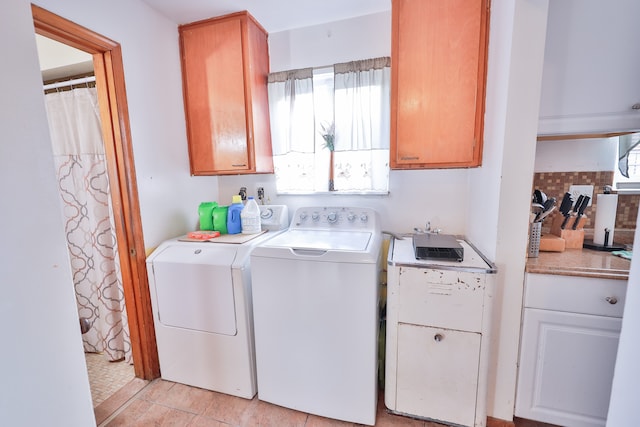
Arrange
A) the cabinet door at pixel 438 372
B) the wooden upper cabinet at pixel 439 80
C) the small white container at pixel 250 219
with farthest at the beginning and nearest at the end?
the small white container at pixel 250 219, the wooden upper cabinet at pixel 439 80, the cabinet door at pixel 438 372

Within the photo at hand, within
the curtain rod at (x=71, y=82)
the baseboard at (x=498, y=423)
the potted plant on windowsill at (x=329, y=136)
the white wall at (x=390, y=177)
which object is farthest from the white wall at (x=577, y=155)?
the curtain rod at (x=71, y=82)

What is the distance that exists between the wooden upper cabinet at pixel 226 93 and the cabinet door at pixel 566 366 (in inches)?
74.0

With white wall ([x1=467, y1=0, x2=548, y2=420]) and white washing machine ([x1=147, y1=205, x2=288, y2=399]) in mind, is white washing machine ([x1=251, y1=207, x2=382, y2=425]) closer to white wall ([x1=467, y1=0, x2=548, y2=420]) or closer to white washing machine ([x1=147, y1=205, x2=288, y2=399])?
white washing machine ([x1=147, y1=205, x2=288, y2=399])

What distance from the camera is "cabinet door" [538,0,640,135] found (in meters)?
1.18

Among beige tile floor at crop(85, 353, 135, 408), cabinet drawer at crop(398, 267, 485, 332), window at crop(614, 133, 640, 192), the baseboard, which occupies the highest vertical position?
window at crop(614, 133, 640, 192)

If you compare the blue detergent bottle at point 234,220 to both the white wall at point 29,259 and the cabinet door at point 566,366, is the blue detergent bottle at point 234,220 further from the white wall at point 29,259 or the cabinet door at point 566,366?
the cabinet door at point 566,366

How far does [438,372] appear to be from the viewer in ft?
4.35

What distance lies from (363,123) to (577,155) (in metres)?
1.31

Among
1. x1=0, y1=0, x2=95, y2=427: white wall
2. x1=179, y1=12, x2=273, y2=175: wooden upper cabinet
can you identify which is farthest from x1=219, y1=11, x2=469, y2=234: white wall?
x1=0, y1=0, x2=95, y2=427: white wall

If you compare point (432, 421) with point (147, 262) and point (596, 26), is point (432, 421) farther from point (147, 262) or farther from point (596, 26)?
point (596, 26)

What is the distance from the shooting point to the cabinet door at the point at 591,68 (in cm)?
118

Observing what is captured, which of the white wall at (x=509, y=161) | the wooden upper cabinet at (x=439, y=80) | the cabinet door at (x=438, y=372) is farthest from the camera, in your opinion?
the wooden upper cabinet at (x=439, y=80)

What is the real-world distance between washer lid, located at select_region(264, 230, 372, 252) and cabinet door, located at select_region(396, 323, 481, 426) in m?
0.48

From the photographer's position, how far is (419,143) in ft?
5.02
